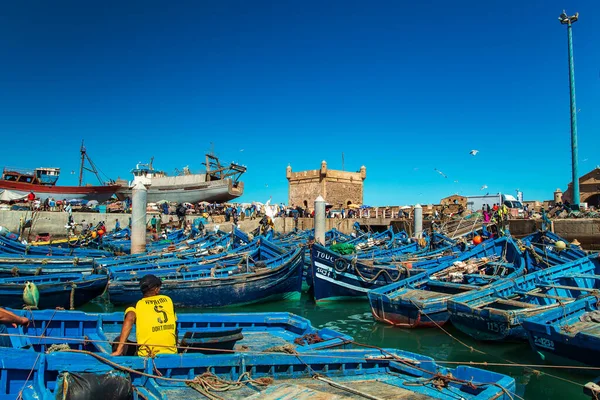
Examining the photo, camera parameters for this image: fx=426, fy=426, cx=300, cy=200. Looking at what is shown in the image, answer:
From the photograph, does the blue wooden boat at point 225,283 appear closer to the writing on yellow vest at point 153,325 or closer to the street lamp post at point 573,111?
the writing on yellow vest at point 153,325

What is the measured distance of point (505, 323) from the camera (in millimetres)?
9016

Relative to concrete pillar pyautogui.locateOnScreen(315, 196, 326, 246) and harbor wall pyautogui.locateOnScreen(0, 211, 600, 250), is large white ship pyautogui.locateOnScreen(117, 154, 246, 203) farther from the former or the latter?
concrete pillar pyautogui.locateOnScreen(315, 196, 326, 246)

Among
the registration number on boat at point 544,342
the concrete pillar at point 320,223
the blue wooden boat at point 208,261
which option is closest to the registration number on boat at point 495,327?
the registration number on boat at point 544,342

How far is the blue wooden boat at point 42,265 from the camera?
45.6 ft

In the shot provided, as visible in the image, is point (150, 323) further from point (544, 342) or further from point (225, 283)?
point (225, 283)

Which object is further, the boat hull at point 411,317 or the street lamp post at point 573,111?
the street lamp post at point 573,111

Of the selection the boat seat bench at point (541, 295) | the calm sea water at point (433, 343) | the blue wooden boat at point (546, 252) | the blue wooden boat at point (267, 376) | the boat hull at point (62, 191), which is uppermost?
the boat hull at point (62, 191)

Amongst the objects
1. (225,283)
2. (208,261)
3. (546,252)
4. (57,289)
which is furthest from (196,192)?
(546,252)

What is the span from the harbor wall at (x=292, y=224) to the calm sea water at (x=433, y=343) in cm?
1421

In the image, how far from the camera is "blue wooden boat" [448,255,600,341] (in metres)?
9.20

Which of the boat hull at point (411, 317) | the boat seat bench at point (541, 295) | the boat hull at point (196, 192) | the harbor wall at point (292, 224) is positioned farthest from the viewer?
the boat hull at point (196, 192)

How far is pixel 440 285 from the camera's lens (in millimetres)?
12703

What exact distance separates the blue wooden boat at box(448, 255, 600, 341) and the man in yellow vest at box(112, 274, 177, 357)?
23.5 ft

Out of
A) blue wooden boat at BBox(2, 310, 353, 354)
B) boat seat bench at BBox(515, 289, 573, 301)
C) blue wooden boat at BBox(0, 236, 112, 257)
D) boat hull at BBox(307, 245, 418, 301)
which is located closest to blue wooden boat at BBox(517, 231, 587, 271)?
boat seat bench at BBox(515, 289, 573, 301)
